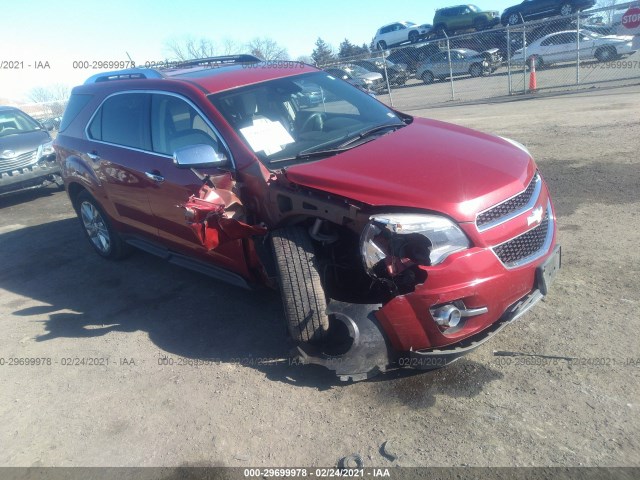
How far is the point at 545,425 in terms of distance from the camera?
9.32 feet

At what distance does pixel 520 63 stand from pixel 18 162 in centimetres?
1974

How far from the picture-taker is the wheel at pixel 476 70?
79.2 feet

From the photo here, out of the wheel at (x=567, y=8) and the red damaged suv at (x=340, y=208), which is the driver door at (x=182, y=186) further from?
the wheel at (x=567, y=8)

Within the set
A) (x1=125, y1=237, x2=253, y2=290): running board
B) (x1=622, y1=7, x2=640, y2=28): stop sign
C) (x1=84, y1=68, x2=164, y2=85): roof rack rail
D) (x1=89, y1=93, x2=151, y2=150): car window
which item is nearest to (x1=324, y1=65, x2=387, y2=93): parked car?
(x1=622, y1=7, x2=640, y2=28): stop sign

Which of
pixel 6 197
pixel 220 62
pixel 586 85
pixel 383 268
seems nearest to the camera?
pixel 383 268

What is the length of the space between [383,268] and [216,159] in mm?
1525

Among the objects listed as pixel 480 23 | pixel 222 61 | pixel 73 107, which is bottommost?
pixel 480 23

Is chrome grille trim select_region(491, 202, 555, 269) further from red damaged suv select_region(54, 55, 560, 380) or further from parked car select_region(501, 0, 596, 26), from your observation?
parked car select_region(501, 0, 596, 26)

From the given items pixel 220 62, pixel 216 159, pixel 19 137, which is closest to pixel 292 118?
pixel 216 159

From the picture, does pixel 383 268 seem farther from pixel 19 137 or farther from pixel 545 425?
pixel 19 137

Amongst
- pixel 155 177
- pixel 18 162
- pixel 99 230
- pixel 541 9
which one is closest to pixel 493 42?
pixel 541 9

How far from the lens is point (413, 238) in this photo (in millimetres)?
2988

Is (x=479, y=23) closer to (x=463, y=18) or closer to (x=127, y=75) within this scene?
(x=463, y=18)

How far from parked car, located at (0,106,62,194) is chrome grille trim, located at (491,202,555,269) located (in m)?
9.07
